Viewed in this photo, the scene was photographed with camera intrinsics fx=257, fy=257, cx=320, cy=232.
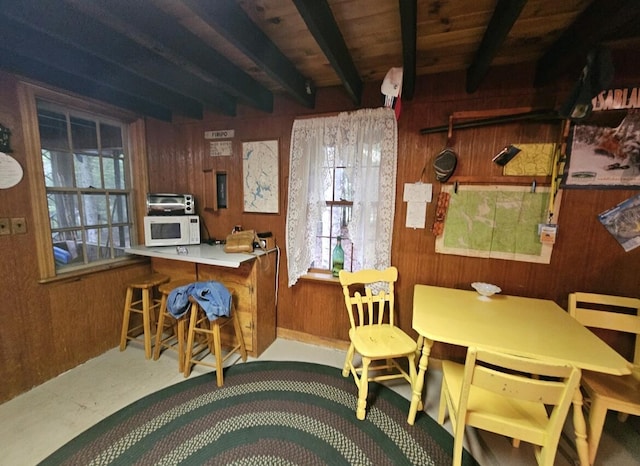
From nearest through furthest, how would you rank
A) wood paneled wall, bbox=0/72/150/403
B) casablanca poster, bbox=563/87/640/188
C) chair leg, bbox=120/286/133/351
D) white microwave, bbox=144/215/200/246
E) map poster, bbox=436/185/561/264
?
1. casablanca poster, bbox=563/87/640/188
2. wood paneled wall, bbox=0/72/150/403
3. map poster, bbox=436/185/561/264
4. chair leg, bbox=120/286/133/351
5. white microwave, bbox=144/215/200/246

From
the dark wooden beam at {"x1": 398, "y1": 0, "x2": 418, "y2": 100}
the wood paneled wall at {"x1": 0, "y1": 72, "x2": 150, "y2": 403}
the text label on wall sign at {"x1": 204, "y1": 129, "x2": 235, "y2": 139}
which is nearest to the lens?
the dark wooden beam at {"x1": 398, "y1": 0, "x2": 418, "y2": 100}

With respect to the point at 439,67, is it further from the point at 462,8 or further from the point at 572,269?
the point at 572,269

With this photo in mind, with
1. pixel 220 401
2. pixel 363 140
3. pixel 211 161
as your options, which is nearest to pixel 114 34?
pixel 211 161

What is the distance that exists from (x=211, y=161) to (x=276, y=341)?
1968 mm

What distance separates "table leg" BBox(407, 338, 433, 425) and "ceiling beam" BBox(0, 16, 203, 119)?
2794 millimetres

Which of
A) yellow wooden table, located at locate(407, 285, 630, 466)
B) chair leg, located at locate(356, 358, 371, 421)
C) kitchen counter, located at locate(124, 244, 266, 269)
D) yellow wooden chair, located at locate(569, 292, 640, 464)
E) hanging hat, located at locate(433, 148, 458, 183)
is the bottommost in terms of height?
chair leg, located at locate(356, 358, 371, 421)

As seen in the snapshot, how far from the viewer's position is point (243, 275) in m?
2.23

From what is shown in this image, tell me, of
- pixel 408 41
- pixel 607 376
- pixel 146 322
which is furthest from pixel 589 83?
pixel 146 322

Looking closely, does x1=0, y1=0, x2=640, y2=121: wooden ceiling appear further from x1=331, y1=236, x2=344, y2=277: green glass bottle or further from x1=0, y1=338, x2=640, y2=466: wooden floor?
x1=0, y1=338, x2=640, y2=466: wooden floor

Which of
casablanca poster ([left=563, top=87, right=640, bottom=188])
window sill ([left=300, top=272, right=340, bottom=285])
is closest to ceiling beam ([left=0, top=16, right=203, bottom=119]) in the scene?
window sill ([left=300, top=272, right=340, bottom=285])

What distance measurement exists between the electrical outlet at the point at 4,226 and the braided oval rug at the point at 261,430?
56.0 inches

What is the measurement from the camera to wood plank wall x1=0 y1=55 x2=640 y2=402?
1.78 meters

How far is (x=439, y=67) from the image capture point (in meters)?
1.88

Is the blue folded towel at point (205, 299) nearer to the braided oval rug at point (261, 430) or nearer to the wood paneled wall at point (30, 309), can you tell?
the braided oval rug at point (261, 430)
